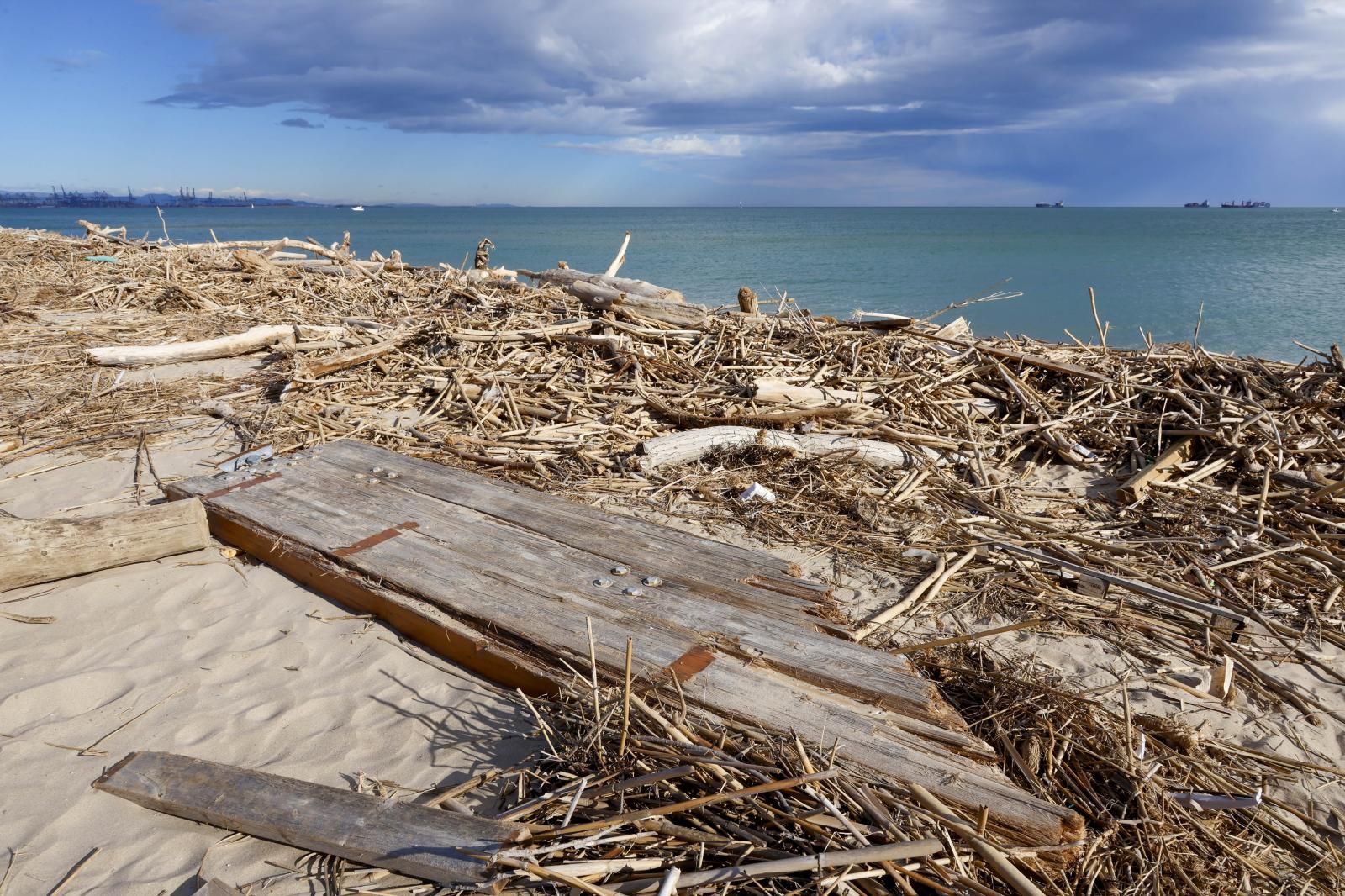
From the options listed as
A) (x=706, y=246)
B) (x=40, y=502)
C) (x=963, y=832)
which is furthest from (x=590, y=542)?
(x=706, y=246)

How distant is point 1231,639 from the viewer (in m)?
3.63

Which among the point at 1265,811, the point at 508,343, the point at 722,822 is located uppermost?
the point at 508,343

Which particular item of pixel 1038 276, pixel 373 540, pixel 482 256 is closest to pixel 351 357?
pixel 373 540

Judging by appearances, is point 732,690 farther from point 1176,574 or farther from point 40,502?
point 40,502

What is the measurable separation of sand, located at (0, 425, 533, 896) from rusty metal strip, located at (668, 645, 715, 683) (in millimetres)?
625

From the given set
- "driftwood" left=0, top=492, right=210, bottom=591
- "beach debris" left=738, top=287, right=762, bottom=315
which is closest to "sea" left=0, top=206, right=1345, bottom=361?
"beach debris" left=738, top=287, right=762, bottom=315

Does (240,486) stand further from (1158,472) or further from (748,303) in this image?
(1158,472)

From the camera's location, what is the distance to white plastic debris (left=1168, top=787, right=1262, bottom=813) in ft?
8.36

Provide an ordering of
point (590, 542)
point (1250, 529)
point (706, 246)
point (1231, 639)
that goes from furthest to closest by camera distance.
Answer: point (706, 246) → point (1250, 529) → point (590, 542) → point (1231, 639)

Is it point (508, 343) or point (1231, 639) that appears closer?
point (1231, 639)

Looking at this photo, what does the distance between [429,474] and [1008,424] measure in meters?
4.49

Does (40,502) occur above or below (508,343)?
below

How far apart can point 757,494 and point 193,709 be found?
10.7ft

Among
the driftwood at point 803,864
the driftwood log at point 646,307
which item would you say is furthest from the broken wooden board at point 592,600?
the driftwood log at point 646,307
